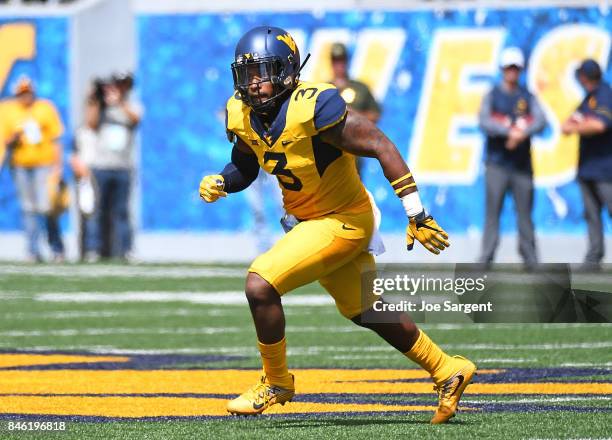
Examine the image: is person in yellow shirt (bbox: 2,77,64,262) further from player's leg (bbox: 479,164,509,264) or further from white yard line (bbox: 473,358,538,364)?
white yard line (bbox: 473,358,538,364)

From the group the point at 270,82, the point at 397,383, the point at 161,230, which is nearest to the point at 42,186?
the point at 161,230

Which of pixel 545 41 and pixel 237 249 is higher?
pixel 545 41

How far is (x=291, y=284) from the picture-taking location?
6.48 meters

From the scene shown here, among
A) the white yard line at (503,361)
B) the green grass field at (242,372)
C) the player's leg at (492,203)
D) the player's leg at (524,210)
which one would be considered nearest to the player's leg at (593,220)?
the player's leg at (524,210)

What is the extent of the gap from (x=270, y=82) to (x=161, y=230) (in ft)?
38.9

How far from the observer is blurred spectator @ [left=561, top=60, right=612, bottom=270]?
1439cm

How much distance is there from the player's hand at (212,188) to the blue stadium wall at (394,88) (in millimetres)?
10359

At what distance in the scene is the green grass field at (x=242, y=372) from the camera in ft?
21.2

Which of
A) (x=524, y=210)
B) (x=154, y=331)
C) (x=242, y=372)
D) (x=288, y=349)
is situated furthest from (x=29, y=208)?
(x=242, y=372)

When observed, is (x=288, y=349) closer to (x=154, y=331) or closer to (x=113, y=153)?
(x=154, y=331)

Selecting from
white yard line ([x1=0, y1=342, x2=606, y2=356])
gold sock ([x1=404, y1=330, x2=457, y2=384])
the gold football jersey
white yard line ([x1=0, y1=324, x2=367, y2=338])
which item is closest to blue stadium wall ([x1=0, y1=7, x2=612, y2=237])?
white yard line ([x1=0, y1=324, x2=367, y2=338])

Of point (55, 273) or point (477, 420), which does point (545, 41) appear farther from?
point (477, 420)

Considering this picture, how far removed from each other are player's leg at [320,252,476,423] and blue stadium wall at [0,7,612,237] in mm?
10356

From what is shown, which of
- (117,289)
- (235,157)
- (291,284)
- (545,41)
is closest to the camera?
(291,284)
